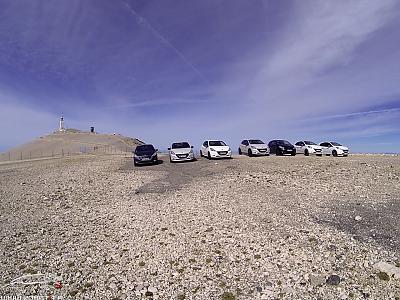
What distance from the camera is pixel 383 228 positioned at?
28.3ft

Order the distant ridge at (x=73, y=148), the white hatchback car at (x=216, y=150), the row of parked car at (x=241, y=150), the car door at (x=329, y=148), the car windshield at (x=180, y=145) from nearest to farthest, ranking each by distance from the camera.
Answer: the row of parked car at (x=241, y=150)
the white hatchback car at (x=216, y=150)
the car windshield at (x=180, y=145)
the car door at (x=329, y=148)
the distant ridge at (x=73, y=148)

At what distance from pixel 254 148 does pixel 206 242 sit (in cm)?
2342

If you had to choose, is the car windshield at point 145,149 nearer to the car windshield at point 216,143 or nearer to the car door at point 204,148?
the car door at point 204,148

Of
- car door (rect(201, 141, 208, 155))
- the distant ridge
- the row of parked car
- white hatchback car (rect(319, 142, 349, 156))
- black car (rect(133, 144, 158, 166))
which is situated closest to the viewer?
black car (rect(133, 144, 158, 166))

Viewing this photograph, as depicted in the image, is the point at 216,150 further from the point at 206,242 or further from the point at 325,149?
the point at 206,242

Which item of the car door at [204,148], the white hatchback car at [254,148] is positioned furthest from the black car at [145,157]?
the white hatchback car at [254,148]

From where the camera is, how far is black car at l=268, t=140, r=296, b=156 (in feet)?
106

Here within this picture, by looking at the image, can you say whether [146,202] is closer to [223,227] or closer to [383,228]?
[223,227]

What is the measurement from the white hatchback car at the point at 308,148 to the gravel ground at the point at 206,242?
67.8ft

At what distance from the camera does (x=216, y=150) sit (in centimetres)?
2783

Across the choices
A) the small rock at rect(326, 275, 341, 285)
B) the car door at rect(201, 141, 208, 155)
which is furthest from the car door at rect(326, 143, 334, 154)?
the small rock at rect(326, 275, 341, 285)

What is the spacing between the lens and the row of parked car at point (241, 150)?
88.4 ft

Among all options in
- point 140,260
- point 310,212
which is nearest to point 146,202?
point 140,260

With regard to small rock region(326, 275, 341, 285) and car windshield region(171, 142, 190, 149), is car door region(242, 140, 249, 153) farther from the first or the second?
small rock region(326, 275, 341, 285)
